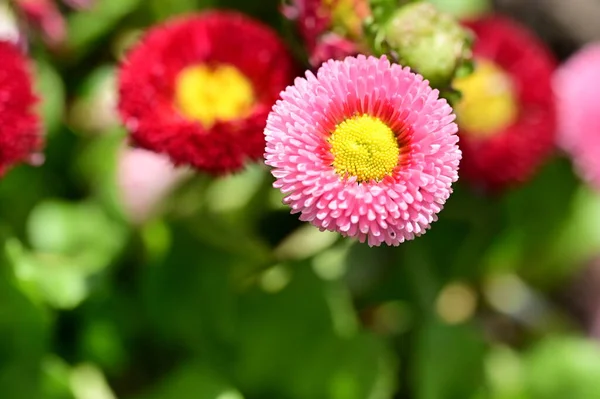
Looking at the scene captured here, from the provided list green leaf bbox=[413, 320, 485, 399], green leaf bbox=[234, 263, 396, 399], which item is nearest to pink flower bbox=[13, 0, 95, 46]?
green leaf bbox=[234, 263, 396, 399]

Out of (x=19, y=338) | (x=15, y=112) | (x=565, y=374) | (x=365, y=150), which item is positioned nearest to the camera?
(x=365, y=150)

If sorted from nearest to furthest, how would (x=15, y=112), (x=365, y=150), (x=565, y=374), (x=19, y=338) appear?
(x=365, y=150) < (x=15, y=112) < (x=19, y=338) < (x=565, y=374)

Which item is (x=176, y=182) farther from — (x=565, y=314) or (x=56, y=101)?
(x=565, y=314)

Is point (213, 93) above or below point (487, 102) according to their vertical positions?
below

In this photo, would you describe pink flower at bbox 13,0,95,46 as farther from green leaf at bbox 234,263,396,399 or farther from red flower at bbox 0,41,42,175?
green leaf at bbox 234,263,396,399

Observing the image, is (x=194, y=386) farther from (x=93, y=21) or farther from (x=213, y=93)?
(x=93, y=21)

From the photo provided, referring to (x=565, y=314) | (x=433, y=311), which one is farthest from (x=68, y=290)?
(x=565, y=314)

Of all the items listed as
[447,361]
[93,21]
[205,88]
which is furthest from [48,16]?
[447,361]
